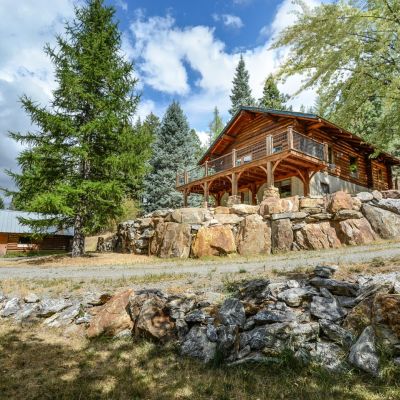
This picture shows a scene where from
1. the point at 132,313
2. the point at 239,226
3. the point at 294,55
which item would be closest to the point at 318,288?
the point at 132,313

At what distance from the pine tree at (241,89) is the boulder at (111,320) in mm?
46088

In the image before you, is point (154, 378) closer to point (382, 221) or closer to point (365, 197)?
point (382, 221)

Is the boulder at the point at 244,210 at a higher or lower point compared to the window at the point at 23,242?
higher

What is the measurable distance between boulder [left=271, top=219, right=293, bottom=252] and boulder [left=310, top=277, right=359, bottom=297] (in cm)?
754

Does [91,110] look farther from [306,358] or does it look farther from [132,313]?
[306,358]

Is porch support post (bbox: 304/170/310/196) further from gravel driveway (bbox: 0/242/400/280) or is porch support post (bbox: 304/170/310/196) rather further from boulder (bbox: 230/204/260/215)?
gravel driveway (bbox: 0/242/400/280)

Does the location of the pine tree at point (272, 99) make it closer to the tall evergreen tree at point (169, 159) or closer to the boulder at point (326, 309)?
the tall evergreen tree at point (169, 159)

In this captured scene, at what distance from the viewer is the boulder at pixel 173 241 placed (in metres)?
14.7

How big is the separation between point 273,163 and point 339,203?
5.73m

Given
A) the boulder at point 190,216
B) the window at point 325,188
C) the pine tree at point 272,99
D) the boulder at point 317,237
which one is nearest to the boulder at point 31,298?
the boulder at point 190,216

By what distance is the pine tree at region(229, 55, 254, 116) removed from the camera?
1923 inches

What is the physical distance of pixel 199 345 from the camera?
4.70 meters

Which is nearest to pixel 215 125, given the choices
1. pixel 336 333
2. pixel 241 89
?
pixel 241 89

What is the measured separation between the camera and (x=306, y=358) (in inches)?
157
